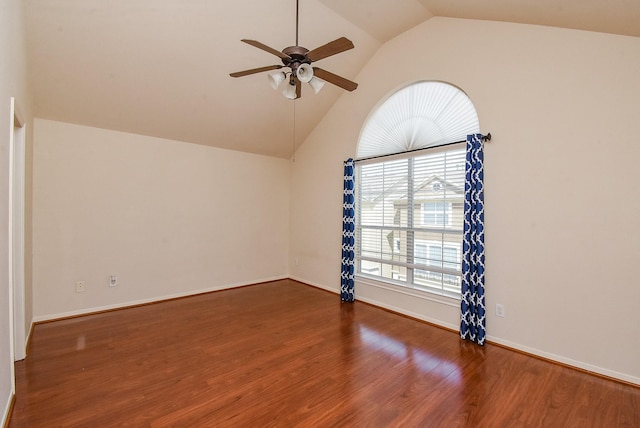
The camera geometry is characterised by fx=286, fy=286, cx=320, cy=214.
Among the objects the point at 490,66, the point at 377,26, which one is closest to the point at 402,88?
the point at 377,26

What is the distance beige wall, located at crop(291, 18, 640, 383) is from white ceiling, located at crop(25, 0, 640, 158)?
25 centimetres

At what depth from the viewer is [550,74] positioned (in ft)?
8.65

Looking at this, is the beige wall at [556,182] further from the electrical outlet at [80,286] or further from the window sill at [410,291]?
the electrical outlet at [80,286]

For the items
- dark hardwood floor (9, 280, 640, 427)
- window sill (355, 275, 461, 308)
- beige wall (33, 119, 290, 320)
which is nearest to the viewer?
dark hardwood floor (9, 280, 640, 427)

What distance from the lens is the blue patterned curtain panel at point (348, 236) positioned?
14.1 ft

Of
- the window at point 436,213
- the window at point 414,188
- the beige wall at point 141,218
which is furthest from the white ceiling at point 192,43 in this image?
the window at point 436,213

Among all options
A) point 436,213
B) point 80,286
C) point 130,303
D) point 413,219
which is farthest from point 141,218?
point 436,213

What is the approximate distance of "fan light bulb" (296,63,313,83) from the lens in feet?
7.59

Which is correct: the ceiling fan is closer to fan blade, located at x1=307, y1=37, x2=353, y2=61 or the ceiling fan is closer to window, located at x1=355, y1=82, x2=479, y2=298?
fan blade, located at x1=307, y1=37, x2=353, y2=61

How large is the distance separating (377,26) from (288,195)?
10.7 feet

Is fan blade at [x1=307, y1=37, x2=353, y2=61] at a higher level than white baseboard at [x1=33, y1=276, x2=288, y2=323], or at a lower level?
higher

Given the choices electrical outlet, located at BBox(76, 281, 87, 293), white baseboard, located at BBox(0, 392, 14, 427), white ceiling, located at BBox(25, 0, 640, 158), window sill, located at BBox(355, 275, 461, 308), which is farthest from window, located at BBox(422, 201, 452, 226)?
electrical outlet, located at BBox(76, 281, 87, 293)

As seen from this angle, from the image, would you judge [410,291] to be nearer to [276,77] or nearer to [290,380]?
[290,380]

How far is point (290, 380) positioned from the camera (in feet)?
7.48
